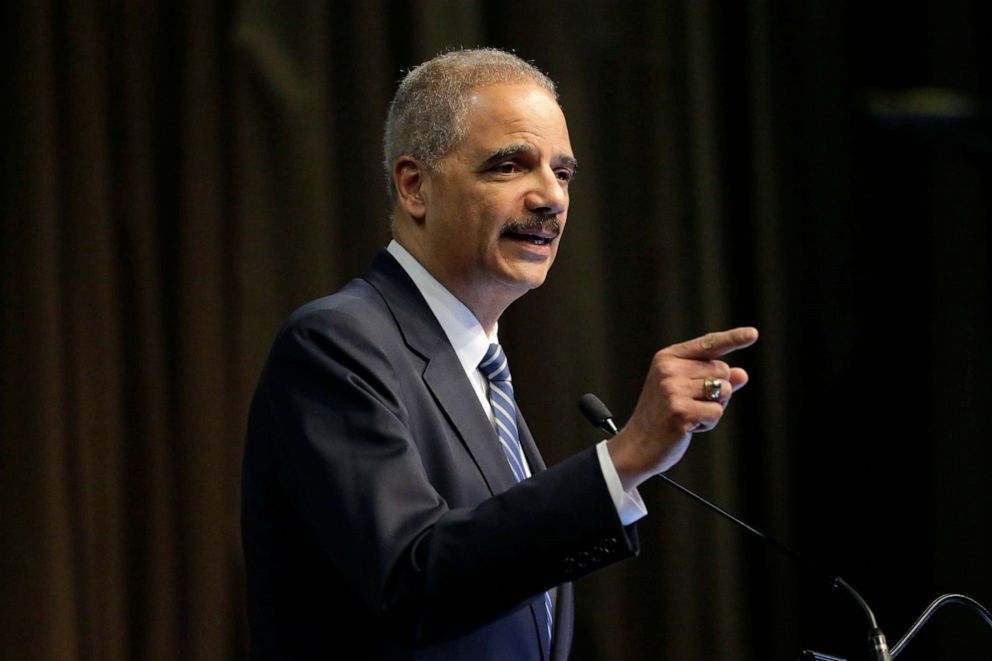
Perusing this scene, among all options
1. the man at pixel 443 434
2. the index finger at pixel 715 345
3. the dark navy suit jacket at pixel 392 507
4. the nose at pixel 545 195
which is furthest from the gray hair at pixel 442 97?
the index finger at pixel 715 345

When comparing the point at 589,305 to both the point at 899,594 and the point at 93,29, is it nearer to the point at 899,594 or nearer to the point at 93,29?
the point at 899,594

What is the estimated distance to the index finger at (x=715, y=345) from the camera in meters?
1.29

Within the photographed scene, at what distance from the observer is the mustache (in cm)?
190

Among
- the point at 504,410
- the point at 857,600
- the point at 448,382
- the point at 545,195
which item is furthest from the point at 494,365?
the point at 857,600

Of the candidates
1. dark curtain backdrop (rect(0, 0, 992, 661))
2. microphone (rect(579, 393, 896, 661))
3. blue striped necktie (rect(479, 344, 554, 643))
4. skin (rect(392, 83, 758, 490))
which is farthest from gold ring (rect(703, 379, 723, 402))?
dark curtain backdrop (rect(0, 0, 992, 661))

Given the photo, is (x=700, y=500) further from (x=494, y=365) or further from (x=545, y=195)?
(x=545, y=195)

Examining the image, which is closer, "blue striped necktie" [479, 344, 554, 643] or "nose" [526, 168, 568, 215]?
"blue striped necktie" [479, 344, 554, 643]

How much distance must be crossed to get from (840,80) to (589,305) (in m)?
0.91

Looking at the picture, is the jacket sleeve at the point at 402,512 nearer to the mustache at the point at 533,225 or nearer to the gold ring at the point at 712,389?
the gold ring at the point at 712,389

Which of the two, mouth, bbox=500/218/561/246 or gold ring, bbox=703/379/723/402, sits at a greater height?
mouth, bbox=500/218/561/246

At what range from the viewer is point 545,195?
192 centimetres

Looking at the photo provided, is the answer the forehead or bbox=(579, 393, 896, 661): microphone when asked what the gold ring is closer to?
bbox=(579, 393, 896, 661): microphone

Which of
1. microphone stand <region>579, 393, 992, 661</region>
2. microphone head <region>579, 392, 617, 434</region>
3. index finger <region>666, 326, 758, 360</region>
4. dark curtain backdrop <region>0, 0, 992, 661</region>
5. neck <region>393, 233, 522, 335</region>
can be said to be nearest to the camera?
index finger <region>666, 326, 758, 360</region>

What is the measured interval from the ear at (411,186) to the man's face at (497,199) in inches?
0.5
